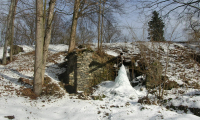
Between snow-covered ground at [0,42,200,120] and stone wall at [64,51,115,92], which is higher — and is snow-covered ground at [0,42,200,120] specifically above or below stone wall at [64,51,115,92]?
below

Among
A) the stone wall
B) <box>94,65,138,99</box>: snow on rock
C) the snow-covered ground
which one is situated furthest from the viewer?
the stone wall

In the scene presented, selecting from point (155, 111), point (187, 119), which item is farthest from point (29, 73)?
Answer: point (187, 119)

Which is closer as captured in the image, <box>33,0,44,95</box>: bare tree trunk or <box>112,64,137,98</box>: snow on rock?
<box>33,0,44,95</box>: bare tree trunk

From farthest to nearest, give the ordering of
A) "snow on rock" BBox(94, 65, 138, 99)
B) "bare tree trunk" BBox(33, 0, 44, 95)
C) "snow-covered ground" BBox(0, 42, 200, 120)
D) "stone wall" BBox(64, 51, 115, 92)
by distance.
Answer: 1. "stone wall" BBox(64, 51, 115, 92)
2. "snow on rock" BBox(94, 65, 138, 99)
3. "bare tree trunk" BBox(33, 0, 44, 95)
4. "snow-covered ground" BBox(0, 42, 200, 120)

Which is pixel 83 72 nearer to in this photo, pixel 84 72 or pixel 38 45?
pixel 84 72

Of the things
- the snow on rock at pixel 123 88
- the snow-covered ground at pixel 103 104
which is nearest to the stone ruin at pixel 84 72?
the snow-covered ground at pixel 103 104

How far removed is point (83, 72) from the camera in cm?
838

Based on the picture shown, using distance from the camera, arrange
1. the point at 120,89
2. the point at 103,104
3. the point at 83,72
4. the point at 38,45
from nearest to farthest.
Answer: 1. the point at 38,45
2. the point at 103,104
3. the point at 120,89
4. the point at 83,72

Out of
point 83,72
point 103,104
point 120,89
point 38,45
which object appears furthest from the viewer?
point 83,72

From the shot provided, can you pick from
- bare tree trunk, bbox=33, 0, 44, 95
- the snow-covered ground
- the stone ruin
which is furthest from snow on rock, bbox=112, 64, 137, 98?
bare tree trunk, bbox=33, 0, 44, 95

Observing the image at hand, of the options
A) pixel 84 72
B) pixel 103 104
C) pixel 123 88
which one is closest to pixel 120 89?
pixel 123 88

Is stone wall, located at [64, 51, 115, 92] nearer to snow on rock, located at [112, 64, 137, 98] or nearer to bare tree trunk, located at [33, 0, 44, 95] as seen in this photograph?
snow on rock, located at [112, 64, 137, 98]

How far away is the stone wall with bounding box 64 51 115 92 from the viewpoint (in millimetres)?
8242

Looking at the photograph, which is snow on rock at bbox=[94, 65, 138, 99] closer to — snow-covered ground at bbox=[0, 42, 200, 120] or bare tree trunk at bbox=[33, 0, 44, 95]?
snow-covered ground at bbox=[0, 42, 200, 120]
